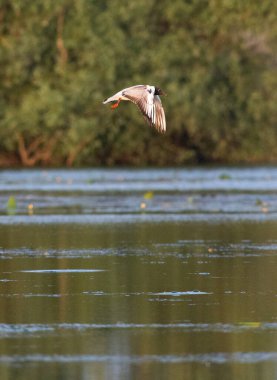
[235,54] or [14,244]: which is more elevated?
[235,54]

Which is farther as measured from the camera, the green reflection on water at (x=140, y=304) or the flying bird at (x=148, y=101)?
the flying bird at (x=148, y=101)

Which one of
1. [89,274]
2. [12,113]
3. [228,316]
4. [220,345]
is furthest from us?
[12,113]

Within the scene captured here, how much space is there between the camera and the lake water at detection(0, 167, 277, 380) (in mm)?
9898

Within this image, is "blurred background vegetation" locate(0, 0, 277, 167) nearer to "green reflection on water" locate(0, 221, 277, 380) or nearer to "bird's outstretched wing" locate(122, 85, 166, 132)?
"green reflection on water" locate(0, 221, 277, 380)

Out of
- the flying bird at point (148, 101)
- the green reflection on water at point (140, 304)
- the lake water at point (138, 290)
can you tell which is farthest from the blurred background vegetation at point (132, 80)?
the flying bird at point (148, 101)

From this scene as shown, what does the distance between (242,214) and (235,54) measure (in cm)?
2940

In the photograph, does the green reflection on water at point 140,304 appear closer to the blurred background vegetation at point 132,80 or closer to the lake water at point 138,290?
the lake water at point 138,290

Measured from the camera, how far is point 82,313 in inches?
482

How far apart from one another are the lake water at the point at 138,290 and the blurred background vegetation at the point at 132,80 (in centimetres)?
2166

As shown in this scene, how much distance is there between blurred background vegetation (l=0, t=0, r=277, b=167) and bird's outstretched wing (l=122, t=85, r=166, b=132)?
34.0 meters

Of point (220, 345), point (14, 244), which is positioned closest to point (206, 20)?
point (14, 244)

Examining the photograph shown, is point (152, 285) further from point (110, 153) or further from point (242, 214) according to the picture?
point (110, 153)

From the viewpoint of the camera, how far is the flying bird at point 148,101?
1437cm

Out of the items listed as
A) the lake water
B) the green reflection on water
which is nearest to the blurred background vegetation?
the lake water
